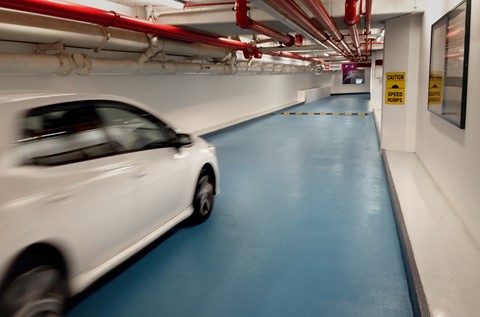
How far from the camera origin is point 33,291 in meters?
1.91

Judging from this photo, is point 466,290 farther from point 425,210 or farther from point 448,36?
point 448,36

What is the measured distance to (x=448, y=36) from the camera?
388 cm

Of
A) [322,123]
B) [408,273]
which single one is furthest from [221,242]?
[322,123]

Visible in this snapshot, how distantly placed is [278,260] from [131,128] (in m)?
1.63

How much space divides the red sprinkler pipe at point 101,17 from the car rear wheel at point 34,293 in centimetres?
279

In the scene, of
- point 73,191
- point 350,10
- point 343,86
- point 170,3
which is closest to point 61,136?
point 73,191

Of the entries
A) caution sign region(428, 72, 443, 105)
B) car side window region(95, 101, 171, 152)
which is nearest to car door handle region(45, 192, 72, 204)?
car side window region(95, 101, 171, 152)

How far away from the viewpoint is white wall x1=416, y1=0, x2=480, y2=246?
2.94 m

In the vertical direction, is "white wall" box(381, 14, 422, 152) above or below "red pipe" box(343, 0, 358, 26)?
below

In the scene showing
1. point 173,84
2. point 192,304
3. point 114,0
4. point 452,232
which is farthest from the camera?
point 173,84

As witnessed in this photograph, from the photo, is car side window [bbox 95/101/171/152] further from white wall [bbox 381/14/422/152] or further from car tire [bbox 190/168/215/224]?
white wall [bbox 381/14/422/152]

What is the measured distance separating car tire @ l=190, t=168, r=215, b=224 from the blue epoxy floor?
11cm

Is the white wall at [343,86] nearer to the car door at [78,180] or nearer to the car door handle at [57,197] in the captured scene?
the car door at [78,180]

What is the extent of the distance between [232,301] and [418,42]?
5533 mm
